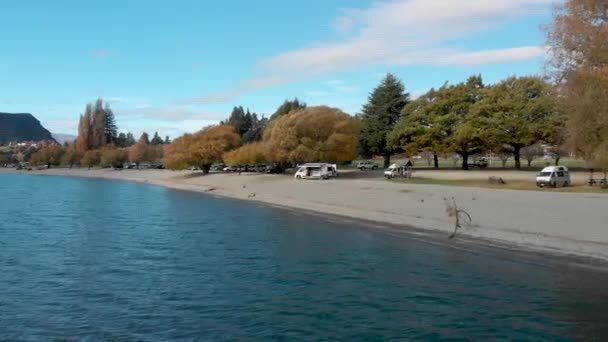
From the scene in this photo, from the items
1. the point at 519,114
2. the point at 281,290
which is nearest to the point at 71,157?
the point at 519,114

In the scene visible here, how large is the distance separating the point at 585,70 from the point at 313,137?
38108mm

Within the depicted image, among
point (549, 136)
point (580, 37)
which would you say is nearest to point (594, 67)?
point (580, 37)

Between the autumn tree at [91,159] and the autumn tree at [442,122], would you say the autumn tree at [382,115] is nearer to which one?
the autumn tree at [442,122]

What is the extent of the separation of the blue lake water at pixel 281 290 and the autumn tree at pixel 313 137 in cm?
4015

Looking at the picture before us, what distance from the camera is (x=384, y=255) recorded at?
22250mm

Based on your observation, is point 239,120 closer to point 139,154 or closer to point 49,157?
point 139,154

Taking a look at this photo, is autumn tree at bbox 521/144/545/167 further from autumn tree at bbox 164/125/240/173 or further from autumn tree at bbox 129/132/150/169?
autumn tree at bbox 129/132/150/169

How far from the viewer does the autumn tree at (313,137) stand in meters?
68.4

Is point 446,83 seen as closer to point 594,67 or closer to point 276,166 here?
point 276,166

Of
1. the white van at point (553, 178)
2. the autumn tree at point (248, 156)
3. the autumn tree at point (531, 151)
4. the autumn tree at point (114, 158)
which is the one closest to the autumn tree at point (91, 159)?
the autumn tree at point (114, 158)

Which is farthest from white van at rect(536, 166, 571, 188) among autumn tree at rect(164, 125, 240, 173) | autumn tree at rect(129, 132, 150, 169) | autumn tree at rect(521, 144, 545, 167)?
autumn tree at rect(129, 132, 150, 169)

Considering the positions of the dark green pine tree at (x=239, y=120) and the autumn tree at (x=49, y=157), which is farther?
the autumn tree at (x=49, y=157)

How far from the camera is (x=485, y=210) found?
99.2ft

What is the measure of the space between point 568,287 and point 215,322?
10.7m
